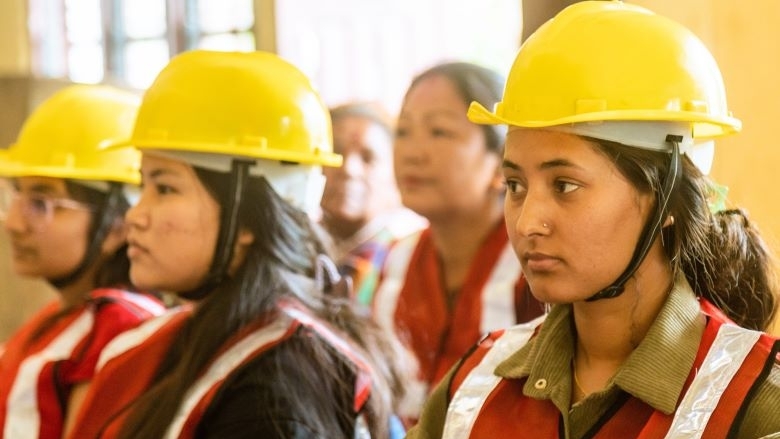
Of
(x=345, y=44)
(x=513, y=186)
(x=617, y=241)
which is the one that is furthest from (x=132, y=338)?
(x=345, y=44)

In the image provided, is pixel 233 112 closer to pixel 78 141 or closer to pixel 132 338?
pixel 132 338

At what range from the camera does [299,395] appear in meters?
2.12

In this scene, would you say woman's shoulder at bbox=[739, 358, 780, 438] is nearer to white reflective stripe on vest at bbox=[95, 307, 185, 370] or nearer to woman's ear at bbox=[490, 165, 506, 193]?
white reflective stripe on vest at bbox=[95, 307, 185, 370]

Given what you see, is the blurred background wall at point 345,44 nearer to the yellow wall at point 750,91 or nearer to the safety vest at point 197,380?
the yellow wall at point 750,91

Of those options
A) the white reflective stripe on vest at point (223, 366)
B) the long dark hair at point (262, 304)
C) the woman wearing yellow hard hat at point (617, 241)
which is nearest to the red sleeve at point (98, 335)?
the long dark hair at point (262, 304)

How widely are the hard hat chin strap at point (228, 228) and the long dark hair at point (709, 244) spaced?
0.96m

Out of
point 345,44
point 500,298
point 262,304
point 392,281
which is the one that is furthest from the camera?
point 345,44

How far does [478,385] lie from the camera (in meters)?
1.76

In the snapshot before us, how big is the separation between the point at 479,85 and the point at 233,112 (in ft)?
2.93

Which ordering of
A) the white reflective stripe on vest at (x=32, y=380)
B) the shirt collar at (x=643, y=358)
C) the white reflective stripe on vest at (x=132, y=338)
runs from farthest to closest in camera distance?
the white reflective stripe on vest at (x=32, y=380) < the white reflective stripe on vest at (x=132, y=338) < the shirt collar at (x=643, y=358)

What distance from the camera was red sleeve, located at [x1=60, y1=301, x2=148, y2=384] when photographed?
277 cm

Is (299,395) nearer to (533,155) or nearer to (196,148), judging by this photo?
(196,148)

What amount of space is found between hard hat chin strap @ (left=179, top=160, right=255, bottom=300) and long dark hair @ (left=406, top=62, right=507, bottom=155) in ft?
2.85

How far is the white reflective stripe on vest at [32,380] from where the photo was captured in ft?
8.96
